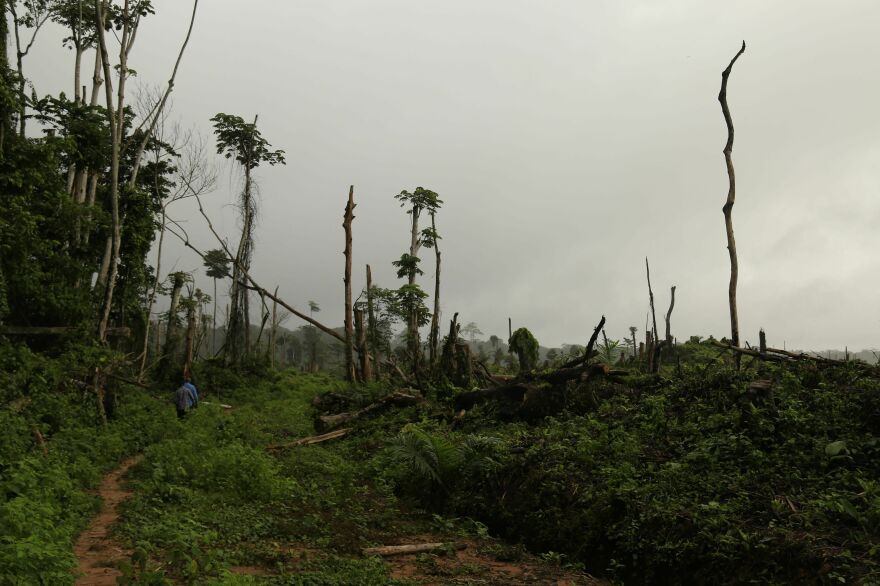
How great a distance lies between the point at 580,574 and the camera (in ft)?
21.7

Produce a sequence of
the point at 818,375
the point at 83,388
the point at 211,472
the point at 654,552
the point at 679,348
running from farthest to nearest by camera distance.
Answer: the point at 679,348, the point at 83,388, the point at 818,375, the point at 211,472, the point at 654,552

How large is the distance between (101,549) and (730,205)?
15200mm

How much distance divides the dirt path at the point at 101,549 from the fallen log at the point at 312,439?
475 centimetres

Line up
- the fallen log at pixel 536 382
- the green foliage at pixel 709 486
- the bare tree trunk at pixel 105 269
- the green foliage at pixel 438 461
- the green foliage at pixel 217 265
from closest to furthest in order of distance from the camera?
the green foliage at pixel 709 486 < the green foliage at pixel 438 461 < the fallen log at pixel 536 382 < the bare tree trunk at pixel 105 269 < the green foliage at pixel 217 265

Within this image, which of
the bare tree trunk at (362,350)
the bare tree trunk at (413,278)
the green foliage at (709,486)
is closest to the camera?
the green foliage at (709,486)

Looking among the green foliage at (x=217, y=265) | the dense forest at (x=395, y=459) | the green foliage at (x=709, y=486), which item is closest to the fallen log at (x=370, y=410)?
the dense forest at (x=395, y=459)

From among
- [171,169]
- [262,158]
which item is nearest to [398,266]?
[262,158]

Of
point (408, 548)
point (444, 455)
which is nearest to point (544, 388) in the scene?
point (444, 455)

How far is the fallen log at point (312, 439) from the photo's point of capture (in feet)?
44.5

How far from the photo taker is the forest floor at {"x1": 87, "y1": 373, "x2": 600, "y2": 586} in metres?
5.71

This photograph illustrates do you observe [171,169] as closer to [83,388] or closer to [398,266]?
[398,266]

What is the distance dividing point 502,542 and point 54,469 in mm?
6473

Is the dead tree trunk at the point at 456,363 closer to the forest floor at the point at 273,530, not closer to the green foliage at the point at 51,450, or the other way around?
the forest floor at the point at 273,530

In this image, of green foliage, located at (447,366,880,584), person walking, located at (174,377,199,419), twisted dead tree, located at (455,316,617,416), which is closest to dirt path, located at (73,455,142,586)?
green foliage, located at (447,366,880,584)
